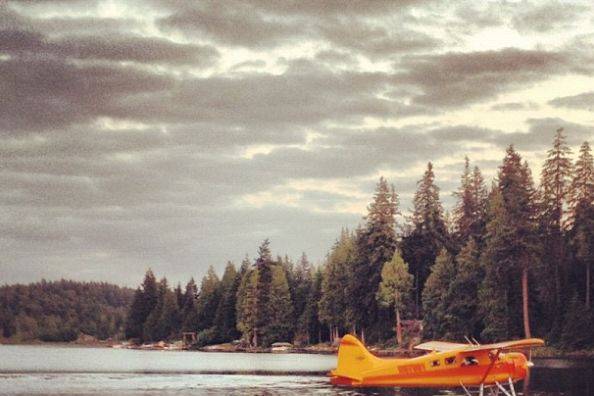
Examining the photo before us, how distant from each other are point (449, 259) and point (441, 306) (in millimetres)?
6849

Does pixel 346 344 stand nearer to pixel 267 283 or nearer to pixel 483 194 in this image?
pixel 483 194

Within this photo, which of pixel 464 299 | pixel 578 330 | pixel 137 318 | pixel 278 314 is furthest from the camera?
pixel 137 318

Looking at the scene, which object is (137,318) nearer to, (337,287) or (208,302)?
(208,302)

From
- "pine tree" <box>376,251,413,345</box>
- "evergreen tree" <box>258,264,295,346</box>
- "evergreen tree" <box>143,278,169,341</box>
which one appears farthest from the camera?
"evergreen tree" <box>143,278,169,341</box>

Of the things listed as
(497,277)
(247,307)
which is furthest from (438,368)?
(247,307)

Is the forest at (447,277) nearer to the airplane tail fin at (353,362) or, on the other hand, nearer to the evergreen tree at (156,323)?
the evergreen tree at (156,323)

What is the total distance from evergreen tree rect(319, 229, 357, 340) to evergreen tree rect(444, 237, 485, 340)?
23.8 m

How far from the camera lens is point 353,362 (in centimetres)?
3309

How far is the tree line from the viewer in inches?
3349

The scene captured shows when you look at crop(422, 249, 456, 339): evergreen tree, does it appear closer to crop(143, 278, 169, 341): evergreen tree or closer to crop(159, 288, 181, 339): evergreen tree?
crop(159, 288, 181, 339): evergreen tree

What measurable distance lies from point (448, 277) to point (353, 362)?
6330 centimetres

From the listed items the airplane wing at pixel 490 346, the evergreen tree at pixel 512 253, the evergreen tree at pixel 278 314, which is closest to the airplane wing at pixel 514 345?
the airplane wing at pixel 490 346

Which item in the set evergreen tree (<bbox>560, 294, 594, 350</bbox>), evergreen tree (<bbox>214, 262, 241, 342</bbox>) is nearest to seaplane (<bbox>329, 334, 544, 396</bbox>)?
evergreen tree (<bbox>560, 294, 594, 350</bbox>)

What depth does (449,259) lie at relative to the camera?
314 feet
